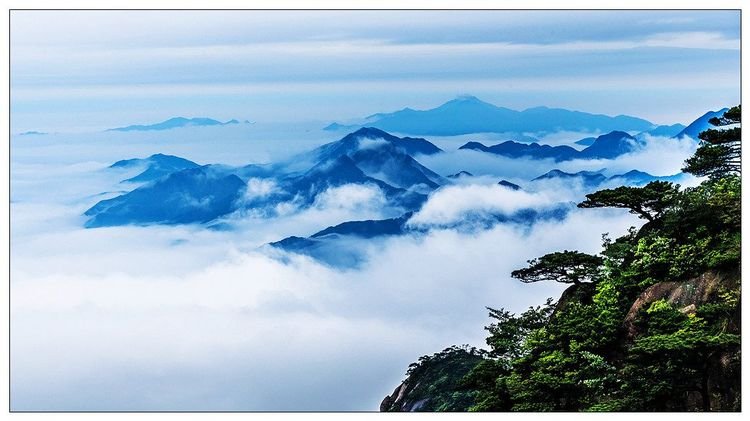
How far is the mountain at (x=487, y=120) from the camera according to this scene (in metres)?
16.9

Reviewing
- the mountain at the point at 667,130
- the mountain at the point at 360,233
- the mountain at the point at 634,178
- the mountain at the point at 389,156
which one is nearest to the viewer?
the mountain at the point at 667,130

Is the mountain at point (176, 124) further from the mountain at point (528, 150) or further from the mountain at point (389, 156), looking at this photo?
the mountain at point (528, 150)

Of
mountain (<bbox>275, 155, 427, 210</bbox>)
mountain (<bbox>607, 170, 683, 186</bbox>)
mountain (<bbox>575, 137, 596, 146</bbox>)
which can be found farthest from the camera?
mountain (<bbox>275, 155, 427, 210</bbox>)

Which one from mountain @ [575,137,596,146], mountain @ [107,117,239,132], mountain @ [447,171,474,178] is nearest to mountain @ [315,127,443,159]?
mountain @ [447,171,474,178]

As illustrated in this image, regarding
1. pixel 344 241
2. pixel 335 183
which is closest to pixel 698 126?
pixel 344 241

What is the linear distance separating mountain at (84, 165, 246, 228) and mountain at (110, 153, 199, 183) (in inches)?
4.6

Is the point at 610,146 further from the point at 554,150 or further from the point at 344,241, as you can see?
the point at 344,241

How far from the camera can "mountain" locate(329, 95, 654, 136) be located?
1691cm

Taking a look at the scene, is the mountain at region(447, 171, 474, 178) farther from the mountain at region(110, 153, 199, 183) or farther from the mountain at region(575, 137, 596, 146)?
the mountain at region(110, 153, 199, 183)

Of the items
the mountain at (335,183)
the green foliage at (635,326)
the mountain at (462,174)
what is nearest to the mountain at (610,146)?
the mountain at (462,174)

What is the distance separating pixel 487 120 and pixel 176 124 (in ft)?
16.3

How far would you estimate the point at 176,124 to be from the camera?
1794cm

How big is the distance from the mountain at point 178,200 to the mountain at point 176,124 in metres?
1.48

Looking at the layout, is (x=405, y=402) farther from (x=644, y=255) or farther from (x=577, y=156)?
(x=577, y=156)
